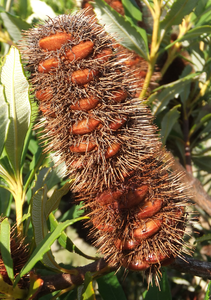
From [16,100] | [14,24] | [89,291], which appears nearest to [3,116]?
[16,100]

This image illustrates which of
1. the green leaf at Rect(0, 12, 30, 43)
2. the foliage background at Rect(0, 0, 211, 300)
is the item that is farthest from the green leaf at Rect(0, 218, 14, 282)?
the green leaf at Rect(0, 12, 30, 43)

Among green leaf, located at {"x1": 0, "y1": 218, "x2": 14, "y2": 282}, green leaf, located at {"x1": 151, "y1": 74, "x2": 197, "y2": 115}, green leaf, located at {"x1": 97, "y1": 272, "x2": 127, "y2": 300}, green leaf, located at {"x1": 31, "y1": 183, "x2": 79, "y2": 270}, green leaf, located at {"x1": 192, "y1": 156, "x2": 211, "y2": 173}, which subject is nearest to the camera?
green leaf, located at {"x1": 0, "y1": 218, "x2": 14, "y2": 282}

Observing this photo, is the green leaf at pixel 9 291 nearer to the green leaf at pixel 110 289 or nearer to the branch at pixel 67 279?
the branch at pixel 67 279

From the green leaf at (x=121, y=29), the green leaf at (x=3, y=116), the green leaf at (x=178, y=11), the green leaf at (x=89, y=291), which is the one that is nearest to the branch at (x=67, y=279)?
the green leaf at (x=89, y=291)

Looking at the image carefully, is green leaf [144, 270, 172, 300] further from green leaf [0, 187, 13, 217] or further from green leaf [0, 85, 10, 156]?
green leaf [0, 85, 10, 156]

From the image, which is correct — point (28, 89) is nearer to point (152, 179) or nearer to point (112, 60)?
point (112, 60)

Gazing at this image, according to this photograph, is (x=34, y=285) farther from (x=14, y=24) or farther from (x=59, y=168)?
(x=14, y=24)
